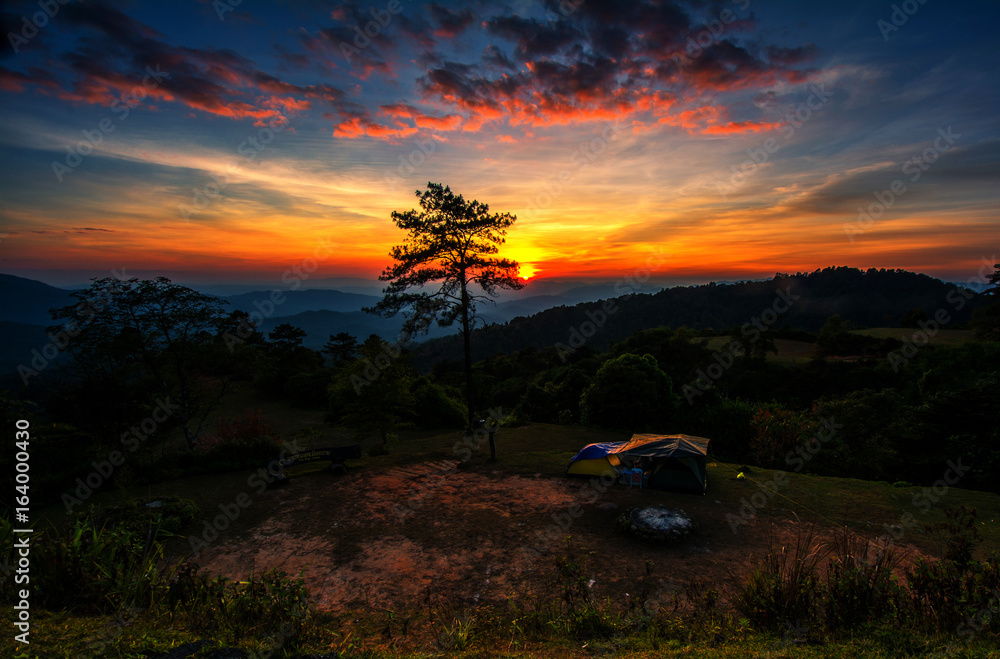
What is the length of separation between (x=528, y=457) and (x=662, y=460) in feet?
16.7

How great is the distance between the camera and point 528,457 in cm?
1520

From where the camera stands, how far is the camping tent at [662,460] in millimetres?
11445

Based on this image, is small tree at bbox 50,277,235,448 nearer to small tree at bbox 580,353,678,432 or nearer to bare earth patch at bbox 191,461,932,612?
bare earth patch at bbox 191,461,932,612

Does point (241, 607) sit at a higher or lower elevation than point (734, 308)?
lower

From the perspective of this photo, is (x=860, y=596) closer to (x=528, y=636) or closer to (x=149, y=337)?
(x=528, y=636)

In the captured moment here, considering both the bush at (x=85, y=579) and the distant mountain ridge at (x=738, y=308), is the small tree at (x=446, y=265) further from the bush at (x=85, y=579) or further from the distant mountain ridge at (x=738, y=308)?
the distant mountain ridge at (x=738, y=308)

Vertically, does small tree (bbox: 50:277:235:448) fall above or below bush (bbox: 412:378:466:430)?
above

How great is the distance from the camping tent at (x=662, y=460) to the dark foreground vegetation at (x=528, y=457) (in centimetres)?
316

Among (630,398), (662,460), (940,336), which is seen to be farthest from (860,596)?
(940,336)

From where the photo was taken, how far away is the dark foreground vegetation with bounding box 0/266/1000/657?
455 cm

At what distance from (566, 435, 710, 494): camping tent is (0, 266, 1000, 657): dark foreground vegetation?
316 cm

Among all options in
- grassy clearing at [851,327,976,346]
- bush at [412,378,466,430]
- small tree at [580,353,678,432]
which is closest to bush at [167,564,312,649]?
small tree at [580,353,678,432]

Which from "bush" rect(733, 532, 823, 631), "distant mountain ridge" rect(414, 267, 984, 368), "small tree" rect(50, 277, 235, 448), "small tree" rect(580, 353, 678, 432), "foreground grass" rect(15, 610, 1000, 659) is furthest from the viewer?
"distant mountain ridge" rect(414, 267, 984, 368)

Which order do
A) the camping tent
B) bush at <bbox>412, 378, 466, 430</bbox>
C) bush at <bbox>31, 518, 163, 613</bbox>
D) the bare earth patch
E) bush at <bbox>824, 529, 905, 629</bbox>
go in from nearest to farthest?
1. bush at <bbox>31, 518, 163, 613</bbox>
2. bush at <bbox>824, 529, 905, 629</bbox>
3. the bare earth patch
4. the camping tent
5. bush at <bbox>412, 378, 466, 430</bbox>
